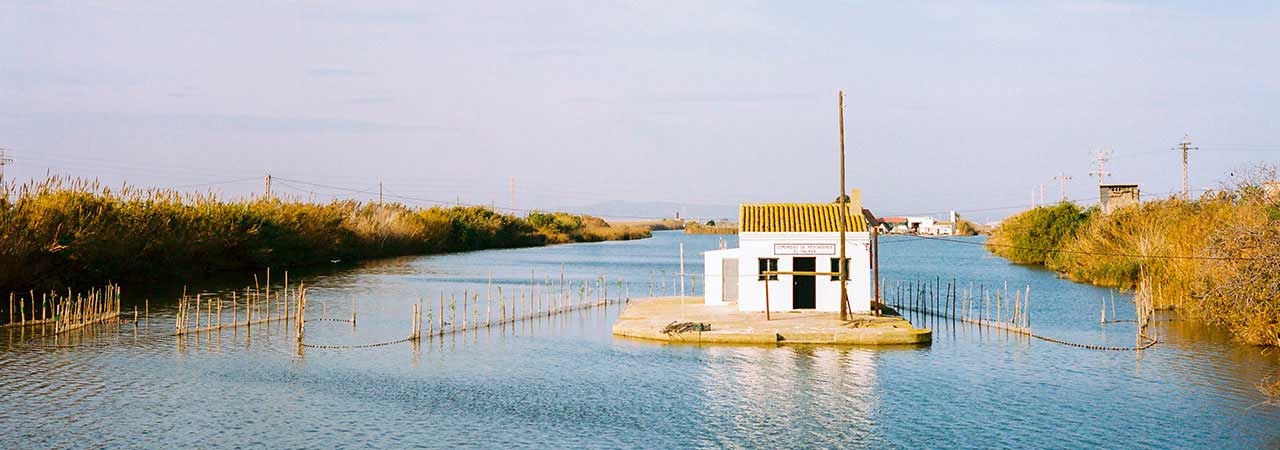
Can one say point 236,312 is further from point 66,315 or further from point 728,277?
point 728,277

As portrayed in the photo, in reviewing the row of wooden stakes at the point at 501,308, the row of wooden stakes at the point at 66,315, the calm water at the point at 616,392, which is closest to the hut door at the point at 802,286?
the calm water at the point at 616,392

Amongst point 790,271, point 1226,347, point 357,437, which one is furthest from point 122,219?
point 1226,347

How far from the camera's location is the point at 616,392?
79.9 feet

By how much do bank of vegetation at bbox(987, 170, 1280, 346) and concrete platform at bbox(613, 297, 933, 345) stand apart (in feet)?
25.4

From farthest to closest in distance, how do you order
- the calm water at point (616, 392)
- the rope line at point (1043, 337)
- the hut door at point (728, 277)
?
the hut door at point (728, 277) < the rope line at point (1043, 337) < the calm water at point (616, 392)

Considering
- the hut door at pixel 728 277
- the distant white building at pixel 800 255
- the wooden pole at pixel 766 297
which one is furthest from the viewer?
the hut door at pixel 728 277

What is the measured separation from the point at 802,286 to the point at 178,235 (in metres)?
36.0

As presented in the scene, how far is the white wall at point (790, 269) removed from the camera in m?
33.6

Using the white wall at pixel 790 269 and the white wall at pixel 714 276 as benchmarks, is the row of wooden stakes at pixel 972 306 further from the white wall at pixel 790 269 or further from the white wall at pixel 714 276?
the white wall at pixel 714 276

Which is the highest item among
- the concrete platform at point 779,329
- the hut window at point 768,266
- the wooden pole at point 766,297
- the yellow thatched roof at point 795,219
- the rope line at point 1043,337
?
the yellow thatched roof at point 795,219

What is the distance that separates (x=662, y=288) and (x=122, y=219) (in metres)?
24.9

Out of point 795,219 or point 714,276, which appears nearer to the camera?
point 795,219

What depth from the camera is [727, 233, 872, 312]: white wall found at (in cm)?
3359

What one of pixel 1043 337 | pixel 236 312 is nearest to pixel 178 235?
pixel 236 312
